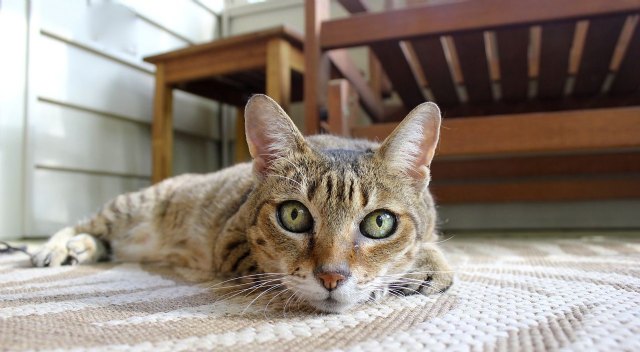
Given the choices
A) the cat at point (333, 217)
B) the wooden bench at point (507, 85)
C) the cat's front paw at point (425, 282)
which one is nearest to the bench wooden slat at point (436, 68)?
the wooden bench at point (507, 85)

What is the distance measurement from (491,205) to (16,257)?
100 inches

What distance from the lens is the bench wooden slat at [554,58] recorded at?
1.83 m

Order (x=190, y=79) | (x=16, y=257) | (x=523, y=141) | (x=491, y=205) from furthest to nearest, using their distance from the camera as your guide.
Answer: (x=491, y=205) → (x=190, y=79) → (x=523, y=141) → (x=16, y=257)

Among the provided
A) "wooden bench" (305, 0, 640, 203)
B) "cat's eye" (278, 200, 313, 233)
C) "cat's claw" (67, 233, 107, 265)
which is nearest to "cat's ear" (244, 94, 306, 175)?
"cat's eye" (278, 200, 313, 233)

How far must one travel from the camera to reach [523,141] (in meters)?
1.71

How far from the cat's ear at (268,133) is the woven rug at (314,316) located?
273 mm

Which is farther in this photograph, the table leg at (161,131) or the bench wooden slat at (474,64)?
the table leg at (161,131)

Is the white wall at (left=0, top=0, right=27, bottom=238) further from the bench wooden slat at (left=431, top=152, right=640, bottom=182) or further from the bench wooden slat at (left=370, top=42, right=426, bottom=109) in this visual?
the bench wooden slat at (left=431, top=152, right=640, bottom=182)

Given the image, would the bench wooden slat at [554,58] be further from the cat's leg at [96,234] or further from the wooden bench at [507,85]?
the cat's leg at [96,234]

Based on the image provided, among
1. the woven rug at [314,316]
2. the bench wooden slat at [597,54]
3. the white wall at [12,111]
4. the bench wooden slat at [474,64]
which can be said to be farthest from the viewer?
the white wall at [12,111]

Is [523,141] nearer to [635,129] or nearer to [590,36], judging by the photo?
[635,129]

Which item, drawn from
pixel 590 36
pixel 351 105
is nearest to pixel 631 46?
pixel 590 36

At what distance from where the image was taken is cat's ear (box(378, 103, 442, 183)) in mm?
931

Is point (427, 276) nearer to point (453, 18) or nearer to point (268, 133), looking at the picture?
point (268, 133)
